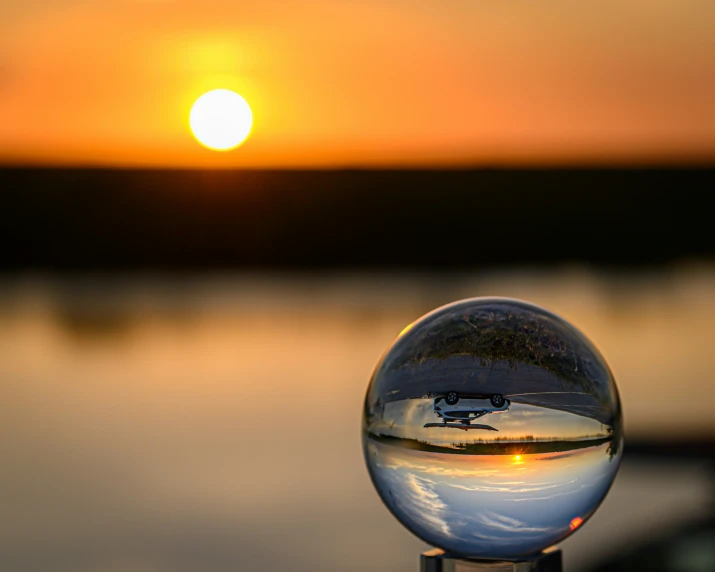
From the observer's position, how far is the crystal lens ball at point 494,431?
41.9 inches

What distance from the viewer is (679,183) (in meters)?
31.9

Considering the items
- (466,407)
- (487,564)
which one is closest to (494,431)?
(466,407)

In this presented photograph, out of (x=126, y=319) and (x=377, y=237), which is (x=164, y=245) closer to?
(x=377, y=237)

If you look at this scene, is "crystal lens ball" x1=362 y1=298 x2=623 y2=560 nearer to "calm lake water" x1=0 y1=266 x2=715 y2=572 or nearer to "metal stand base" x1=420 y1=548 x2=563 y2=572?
"metal stand base" x1=420 y1=548 x2=563 y2=572

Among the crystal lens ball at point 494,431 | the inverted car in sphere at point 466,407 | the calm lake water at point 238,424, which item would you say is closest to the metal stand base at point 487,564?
the crystal lens ball at point 494,431

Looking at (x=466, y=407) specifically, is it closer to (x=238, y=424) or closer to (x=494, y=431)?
(x=494, y=431)

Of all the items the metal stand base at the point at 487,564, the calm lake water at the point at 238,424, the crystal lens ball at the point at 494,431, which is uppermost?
the calm lake water at the point at 238,424

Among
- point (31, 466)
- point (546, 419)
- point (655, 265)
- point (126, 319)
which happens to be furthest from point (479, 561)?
point (655, 265)

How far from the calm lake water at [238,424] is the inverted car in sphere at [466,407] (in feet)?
16.8

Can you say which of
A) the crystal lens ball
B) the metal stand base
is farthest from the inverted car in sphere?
the metal stand base

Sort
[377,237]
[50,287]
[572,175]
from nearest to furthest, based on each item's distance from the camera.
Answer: [50,287]
[377,237]
[572,175]

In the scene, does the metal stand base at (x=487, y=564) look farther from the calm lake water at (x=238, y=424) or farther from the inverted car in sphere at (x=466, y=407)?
the calm lake water at (x=238, y=424)

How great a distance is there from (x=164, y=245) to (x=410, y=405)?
30853mm

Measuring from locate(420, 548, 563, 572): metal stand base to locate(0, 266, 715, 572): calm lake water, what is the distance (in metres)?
5.01
